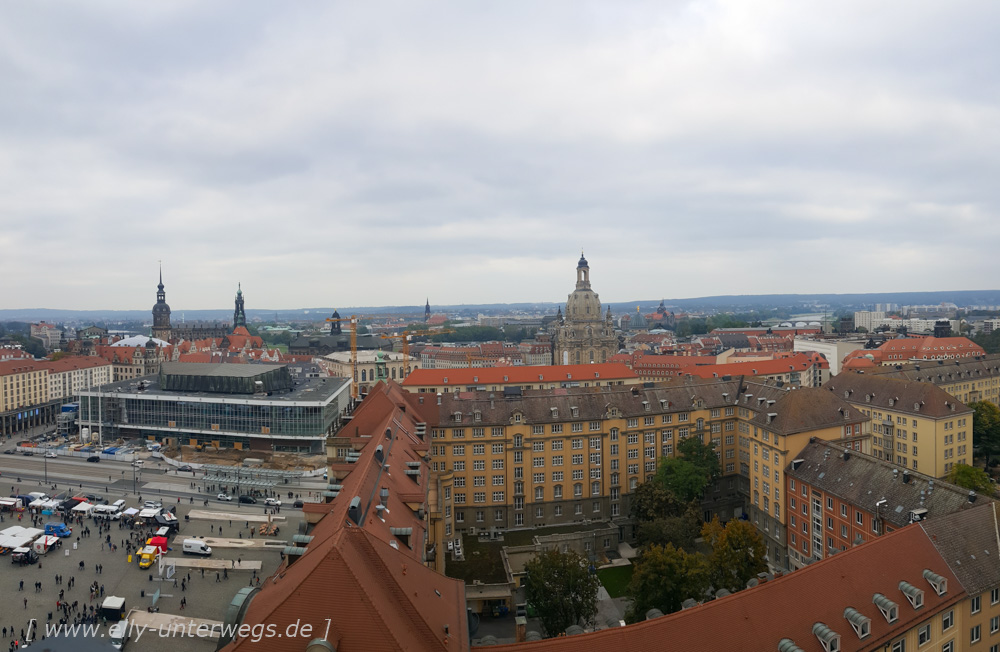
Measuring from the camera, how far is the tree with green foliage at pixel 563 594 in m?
44.0

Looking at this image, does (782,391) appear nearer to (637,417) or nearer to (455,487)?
(637,417)

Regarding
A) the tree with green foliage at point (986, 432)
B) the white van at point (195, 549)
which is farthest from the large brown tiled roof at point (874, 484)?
the white van at point (195, 549)

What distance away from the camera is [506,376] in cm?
11769

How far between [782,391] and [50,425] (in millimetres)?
141594

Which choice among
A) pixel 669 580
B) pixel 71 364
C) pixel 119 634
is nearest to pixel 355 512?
pixel 669 580

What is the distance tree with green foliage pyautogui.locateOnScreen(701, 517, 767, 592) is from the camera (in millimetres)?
44312

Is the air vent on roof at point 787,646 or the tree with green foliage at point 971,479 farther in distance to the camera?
the tree with green foliage at point 971,479

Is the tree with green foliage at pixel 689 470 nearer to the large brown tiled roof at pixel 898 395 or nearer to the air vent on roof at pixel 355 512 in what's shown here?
the large brown tiled roof at pixel 898 395

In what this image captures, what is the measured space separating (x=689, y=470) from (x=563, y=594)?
25.2 metres

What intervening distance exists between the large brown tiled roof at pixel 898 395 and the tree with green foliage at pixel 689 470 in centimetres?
1866

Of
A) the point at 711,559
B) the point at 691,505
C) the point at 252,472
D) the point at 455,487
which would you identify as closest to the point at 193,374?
the point at 252,472

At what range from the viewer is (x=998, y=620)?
3622 cm

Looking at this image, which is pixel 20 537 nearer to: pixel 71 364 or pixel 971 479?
pixel 971 479

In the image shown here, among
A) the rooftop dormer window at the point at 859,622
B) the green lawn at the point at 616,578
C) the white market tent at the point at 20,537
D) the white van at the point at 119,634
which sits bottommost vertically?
the green lawn at the point at 616,578
